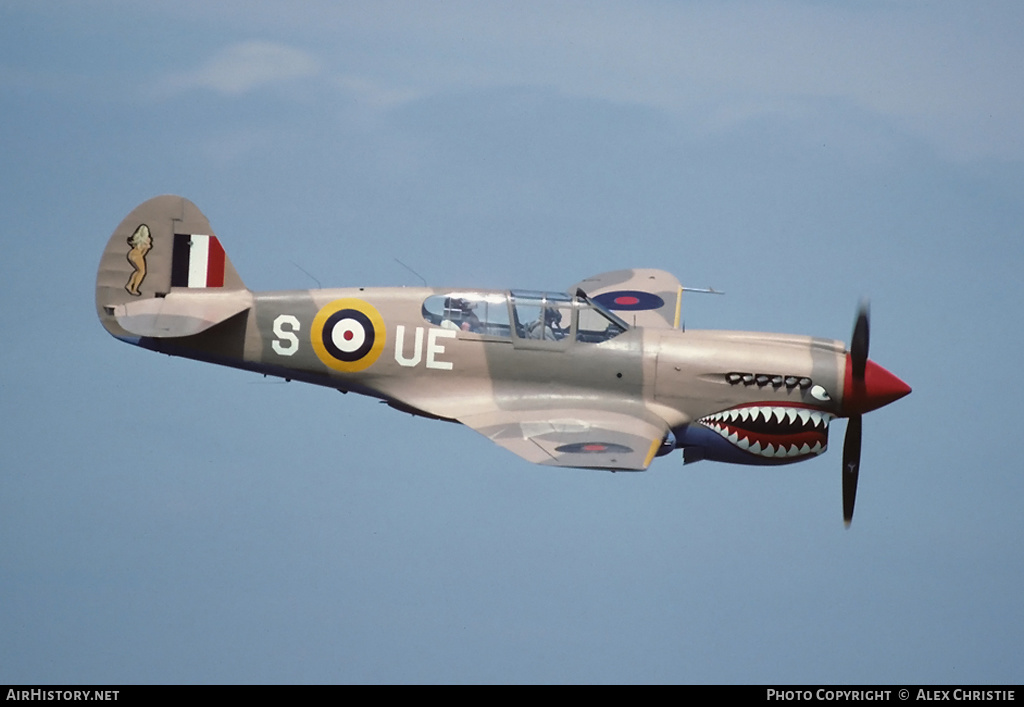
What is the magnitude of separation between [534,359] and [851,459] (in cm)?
383

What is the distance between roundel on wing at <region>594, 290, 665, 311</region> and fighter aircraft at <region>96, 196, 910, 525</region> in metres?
2.42

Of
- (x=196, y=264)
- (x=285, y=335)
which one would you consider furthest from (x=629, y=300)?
(x=196, y=264)

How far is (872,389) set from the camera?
63.1 ft

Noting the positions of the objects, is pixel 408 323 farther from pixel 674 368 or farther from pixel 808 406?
pixel 808 406

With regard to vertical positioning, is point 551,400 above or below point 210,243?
below

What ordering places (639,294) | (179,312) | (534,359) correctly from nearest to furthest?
(534,359) → (179,312) → (639,294)

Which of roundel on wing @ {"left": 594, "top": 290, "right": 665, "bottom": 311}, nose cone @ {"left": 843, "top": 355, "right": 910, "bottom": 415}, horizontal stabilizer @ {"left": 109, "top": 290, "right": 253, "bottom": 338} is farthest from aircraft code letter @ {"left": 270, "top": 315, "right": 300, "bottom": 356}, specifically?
nose cone @ {"left": 843, "top": 355, "right": 910, "bottom": 415}

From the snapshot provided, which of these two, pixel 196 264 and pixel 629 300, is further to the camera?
pixel 629 300

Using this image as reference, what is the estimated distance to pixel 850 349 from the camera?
19.4m

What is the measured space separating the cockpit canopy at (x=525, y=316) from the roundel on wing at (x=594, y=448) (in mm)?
1685

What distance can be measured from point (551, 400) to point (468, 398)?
36.6 inches

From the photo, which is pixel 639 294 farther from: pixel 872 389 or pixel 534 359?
pixel 872 389

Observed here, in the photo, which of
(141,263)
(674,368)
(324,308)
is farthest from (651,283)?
(141,263)

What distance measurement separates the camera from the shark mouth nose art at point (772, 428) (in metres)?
19.1
